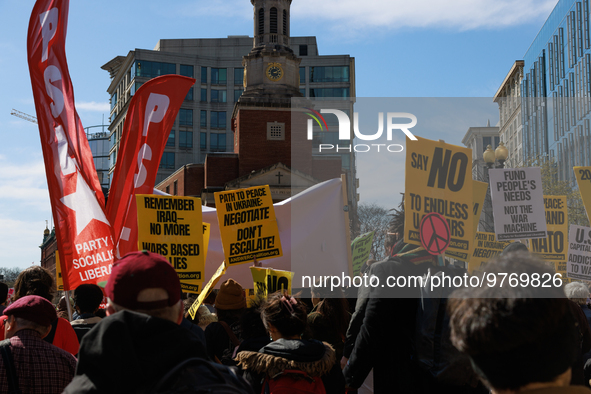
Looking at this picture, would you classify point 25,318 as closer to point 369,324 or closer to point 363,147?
point 369,324

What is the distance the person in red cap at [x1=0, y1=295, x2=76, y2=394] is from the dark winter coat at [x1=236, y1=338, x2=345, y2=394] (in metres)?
1.17

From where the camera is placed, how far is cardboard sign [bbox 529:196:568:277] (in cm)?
1088

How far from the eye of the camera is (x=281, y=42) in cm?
4647

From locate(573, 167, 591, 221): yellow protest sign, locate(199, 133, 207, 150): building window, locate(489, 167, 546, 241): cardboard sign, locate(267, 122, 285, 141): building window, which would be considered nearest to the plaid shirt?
locate(489, 167, 546, 241): cardboard sign

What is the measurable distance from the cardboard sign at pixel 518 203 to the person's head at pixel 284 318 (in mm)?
5681

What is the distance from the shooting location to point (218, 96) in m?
85.2

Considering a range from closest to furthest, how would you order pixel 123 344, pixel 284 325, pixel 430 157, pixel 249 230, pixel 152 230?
pixel 123 344
pixel 284 325
pixel 430 157
pixel 152 230
pixel 249 230

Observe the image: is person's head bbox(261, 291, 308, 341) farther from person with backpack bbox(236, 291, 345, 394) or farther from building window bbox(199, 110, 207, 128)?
building window bbox(199, 110, 207, 128)

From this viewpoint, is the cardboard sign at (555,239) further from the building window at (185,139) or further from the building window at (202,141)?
the building window at (202,141)

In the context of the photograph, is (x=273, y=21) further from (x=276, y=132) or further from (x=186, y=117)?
(x=186, y=117)

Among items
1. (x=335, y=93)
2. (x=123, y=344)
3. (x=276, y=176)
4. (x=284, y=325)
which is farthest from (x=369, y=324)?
(x=335, y=93)

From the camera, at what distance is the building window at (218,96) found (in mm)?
84938

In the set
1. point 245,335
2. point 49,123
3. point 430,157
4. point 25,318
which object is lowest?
point 245,335

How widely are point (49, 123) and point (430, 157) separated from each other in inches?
168
